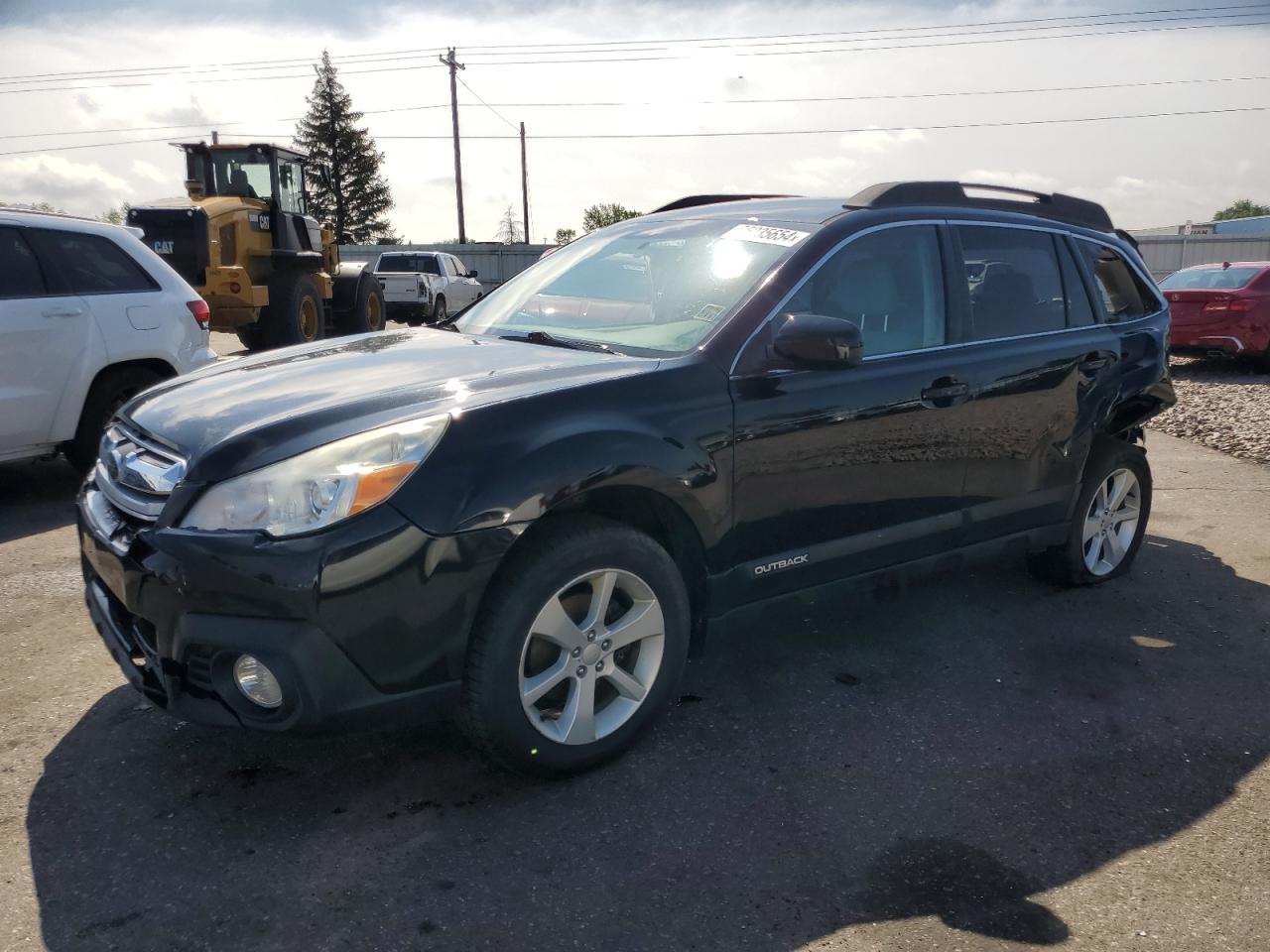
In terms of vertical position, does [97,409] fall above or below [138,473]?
below

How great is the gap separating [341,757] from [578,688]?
2.67 feet

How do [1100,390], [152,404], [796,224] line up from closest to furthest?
[152,404], [796,224], [1100,390]

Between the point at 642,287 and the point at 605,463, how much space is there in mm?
1146

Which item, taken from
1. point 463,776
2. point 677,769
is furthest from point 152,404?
point 677,769

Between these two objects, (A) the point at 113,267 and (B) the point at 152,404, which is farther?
(A) the point at 113,267

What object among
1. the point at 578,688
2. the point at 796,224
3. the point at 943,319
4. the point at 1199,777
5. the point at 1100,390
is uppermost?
the point at 796,224

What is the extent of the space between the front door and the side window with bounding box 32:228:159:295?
4.85 m

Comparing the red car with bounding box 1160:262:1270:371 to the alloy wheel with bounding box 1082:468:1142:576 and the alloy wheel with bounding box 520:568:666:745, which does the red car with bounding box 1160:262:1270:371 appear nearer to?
the alloy wheel with bounding box 1082:468:1142:576

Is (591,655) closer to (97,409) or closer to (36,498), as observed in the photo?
(97,409)

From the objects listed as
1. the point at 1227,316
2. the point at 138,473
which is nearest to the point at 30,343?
the point at 138,473

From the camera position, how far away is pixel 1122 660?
13.7ft

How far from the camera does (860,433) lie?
362 cm

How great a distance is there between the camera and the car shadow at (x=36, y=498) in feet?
19.2

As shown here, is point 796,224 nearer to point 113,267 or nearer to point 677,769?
point 677,769
